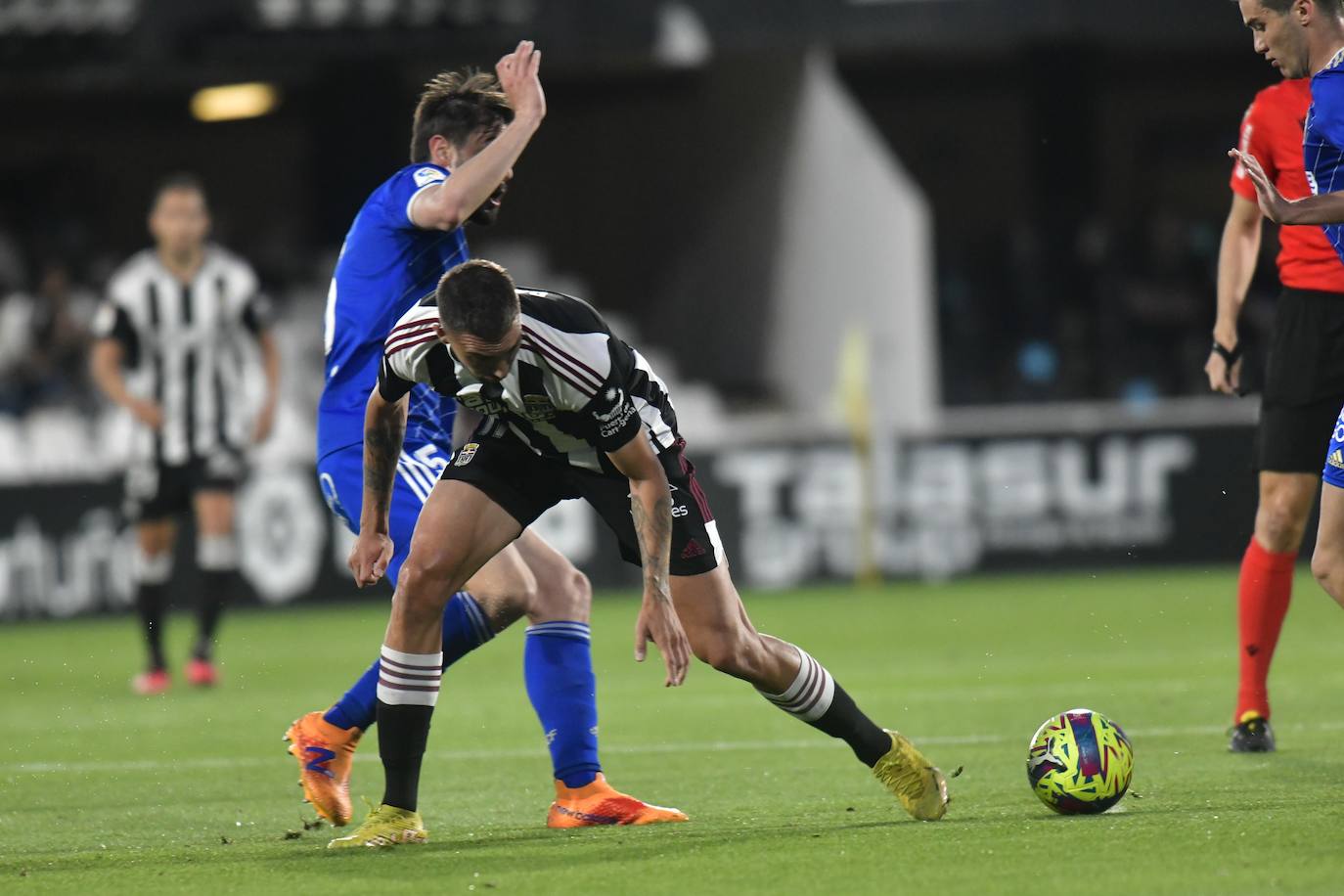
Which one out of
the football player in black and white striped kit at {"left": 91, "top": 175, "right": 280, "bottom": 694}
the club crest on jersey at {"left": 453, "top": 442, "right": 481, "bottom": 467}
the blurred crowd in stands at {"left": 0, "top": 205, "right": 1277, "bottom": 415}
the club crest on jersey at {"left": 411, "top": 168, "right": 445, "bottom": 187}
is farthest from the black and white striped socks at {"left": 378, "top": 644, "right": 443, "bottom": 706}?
the blurred crowd in stands at {"left": 0, "top": 205, "right": 1277, "bottom": 415}

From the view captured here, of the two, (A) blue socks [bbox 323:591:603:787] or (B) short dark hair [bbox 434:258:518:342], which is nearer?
(B) short dark hair [bbox 434:258:518:342]

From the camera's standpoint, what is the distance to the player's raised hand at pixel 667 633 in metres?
4.77

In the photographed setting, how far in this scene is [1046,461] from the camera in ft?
50.0

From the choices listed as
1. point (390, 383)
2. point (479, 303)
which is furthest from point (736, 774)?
point (479, 303)

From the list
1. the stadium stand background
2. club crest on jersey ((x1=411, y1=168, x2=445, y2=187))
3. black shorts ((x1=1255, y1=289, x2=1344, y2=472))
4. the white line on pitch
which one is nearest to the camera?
club crest on jersey ((x1=411, y1=168, x2=445, y2=187))

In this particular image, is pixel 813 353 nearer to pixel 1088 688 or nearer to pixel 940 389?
pixel 940 389

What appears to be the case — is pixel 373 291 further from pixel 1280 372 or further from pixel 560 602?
pixel 1280 372

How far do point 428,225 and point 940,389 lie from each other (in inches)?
571

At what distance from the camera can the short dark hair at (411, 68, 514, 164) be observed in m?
5.94

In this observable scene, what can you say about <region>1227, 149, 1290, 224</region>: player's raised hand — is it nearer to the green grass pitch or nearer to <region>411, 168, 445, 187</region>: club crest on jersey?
the green grass pitch

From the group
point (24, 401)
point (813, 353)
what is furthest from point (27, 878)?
point (813, 353)

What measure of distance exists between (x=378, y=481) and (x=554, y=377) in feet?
2.29

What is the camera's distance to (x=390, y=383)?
17.2 feet

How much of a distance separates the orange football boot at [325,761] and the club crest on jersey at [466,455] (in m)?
0.91
